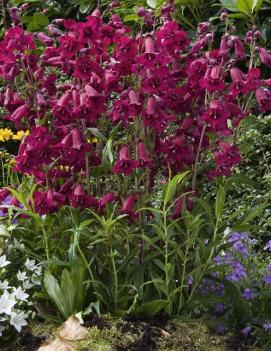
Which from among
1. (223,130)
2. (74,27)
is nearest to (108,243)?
(223,130)

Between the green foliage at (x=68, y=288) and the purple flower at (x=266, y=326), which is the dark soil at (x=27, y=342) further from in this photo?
the purple flower at (x=266, y=326)

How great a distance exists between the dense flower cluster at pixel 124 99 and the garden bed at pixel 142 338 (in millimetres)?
467

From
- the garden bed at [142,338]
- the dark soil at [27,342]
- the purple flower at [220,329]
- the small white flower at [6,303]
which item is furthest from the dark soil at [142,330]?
the small white flower at [6,303]

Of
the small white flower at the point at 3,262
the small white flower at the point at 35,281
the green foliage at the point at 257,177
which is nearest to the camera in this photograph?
the small white flower at the point at 3,262

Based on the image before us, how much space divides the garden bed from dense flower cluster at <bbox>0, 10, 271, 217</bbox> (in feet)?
1.53

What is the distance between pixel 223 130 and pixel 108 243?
0.63 metres

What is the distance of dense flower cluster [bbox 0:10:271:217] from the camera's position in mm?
2553

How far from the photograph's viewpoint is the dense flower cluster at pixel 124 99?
8.38ft

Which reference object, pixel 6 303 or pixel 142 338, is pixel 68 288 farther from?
pixel 142 338

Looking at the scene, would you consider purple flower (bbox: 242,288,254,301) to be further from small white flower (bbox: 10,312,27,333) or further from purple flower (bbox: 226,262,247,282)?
small white flower (bbox: 10,312,27,333)

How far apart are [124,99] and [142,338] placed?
0.92 m

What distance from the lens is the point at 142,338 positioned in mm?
2650

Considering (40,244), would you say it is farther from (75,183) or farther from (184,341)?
(184,341)

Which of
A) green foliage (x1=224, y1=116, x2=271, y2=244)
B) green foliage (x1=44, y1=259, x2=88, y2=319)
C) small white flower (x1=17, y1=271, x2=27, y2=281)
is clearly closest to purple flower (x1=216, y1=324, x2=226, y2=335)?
green foliage (x1=44, y1=259, x2=88, y2=319)
